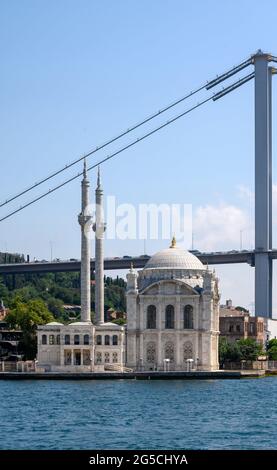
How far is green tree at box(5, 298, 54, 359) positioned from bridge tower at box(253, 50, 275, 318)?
1538cm

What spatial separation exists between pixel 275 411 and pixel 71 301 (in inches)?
3802

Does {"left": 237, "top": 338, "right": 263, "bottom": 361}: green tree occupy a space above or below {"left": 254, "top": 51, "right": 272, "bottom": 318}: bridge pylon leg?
below

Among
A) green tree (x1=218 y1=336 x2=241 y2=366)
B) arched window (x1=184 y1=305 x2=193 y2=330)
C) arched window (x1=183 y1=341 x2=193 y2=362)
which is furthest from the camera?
green tree (x1=218 y1=336 x2=241 y2=366)

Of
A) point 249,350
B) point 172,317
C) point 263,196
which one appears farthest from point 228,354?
point 263,196

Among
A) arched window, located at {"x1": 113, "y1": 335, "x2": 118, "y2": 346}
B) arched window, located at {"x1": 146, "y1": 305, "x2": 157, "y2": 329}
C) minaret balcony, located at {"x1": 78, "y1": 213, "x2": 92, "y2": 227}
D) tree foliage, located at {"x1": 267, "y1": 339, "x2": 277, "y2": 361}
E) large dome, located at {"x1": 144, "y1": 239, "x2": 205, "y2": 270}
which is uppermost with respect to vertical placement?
minaret balcony, located at {"x1": 78, "y1": 213, "x2": 92, "y2": 227}

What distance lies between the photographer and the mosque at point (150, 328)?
3041 inches

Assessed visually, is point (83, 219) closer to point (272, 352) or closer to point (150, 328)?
point (150, 328)

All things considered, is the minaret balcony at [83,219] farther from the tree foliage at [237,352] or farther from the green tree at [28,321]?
the tree foliage at [237,352]

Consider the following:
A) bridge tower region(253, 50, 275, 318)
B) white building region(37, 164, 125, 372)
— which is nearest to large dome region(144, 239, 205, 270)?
white building region(37, 164, 125, 372)

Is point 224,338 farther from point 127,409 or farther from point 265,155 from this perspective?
point 127,409

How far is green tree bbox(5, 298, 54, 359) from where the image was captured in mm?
83000

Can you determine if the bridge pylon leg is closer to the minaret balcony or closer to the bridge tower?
the bridge tower

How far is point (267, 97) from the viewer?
312 feet
